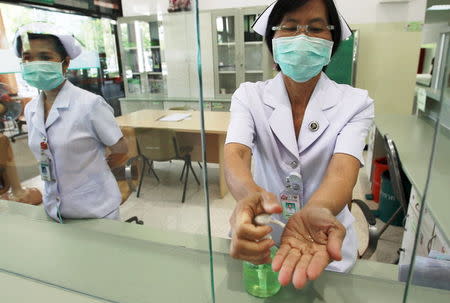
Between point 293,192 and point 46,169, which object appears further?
point 46,169

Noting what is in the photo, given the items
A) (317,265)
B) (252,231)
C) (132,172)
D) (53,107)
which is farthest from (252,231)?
(53,107)

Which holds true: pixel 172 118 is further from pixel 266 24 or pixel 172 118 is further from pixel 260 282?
pixel 260 282

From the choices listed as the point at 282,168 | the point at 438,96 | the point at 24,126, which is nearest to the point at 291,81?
the point at 282,168

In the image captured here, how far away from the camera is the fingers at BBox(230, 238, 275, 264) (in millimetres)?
498

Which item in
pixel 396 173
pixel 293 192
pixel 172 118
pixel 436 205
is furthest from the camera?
pixel 396 173

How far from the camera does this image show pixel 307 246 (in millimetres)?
538

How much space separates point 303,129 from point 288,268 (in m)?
0.45

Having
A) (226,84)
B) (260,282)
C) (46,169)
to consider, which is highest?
(226,84)

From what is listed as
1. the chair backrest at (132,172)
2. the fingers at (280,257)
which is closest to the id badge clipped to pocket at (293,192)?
the fingers at (280,257)

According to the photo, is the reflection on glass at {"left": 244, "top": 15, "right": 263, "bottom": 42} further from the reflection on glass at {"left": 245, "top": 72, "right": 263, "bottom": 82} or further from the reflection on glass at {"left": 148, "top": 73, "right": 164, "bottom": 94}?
the reflection on glass at {"left": 148, "top": 73, "right": 164, "bottom": 94}

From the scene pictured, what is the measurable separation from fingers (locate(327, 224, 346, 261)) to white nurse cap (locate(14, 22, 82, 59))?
0.86 meters

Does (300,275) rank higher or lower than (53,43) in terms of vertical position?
lower

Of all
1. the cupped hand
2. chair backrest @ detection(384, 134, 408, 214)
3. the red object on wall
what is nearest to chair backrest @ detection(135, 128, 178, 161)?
the cupped hand

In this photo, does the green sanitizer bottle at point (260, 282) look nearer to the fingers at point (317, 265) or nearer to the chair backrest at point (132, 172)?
the fingers at point (317, 265)
